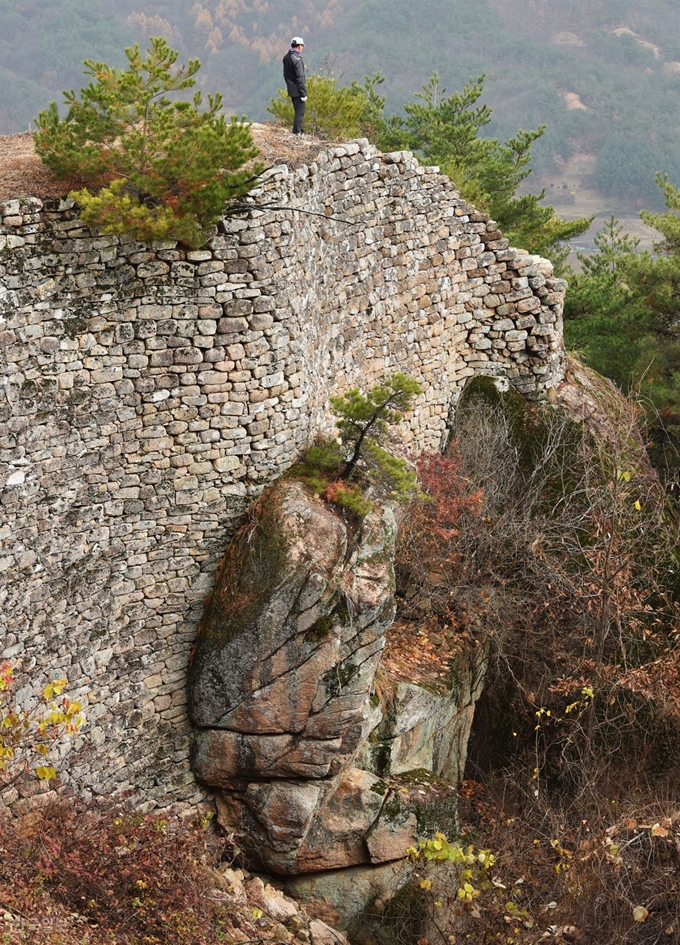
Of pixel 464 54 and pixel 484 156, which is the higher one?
pixel 464 54

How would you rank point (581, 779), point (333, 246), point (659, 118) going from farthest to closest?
1. point (659, 118)
2. point (581, 779)
3. point (333, 246)

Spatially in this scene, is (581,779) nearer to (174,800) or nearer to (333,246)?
(174,800)

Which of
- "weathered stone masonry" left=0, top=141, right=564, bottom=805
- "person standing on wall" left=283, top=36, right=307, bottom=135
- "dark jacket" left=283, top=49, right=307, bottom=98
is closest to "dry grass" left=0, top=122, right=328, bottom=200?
"weathered stone masonry" left=0, top=141, right=564, bottom=805

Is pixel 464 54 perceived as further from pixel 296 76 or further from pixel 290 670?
pixel 290 670

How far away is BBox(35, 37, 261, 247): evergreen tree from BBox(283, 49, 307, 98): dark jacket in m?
2.56

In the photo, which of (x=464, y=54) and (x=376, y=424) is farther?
(x=464, y=54)

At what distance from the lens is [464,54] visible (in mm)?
101250

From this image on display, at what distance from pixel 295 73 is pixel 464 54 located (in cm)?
9596

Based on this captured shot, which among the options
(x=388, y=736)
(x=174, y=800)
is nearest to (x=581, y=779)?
(x=388, y=736)

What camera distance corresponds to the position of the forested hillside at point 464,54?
8481 cm

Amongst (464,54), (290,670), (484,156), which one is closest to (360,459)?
(290,670)

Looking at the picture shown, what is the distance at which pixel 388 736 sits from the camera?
1299 centimetres

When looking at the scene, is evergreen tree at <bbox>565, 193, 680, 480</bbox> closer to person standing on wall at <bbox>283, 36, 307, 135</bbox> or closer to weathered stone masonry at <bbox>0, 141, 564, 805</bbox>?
person standing on wall at <bbox>283, 36, 307, 135</bbox>

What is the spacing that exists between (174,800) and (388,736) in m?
2.67
